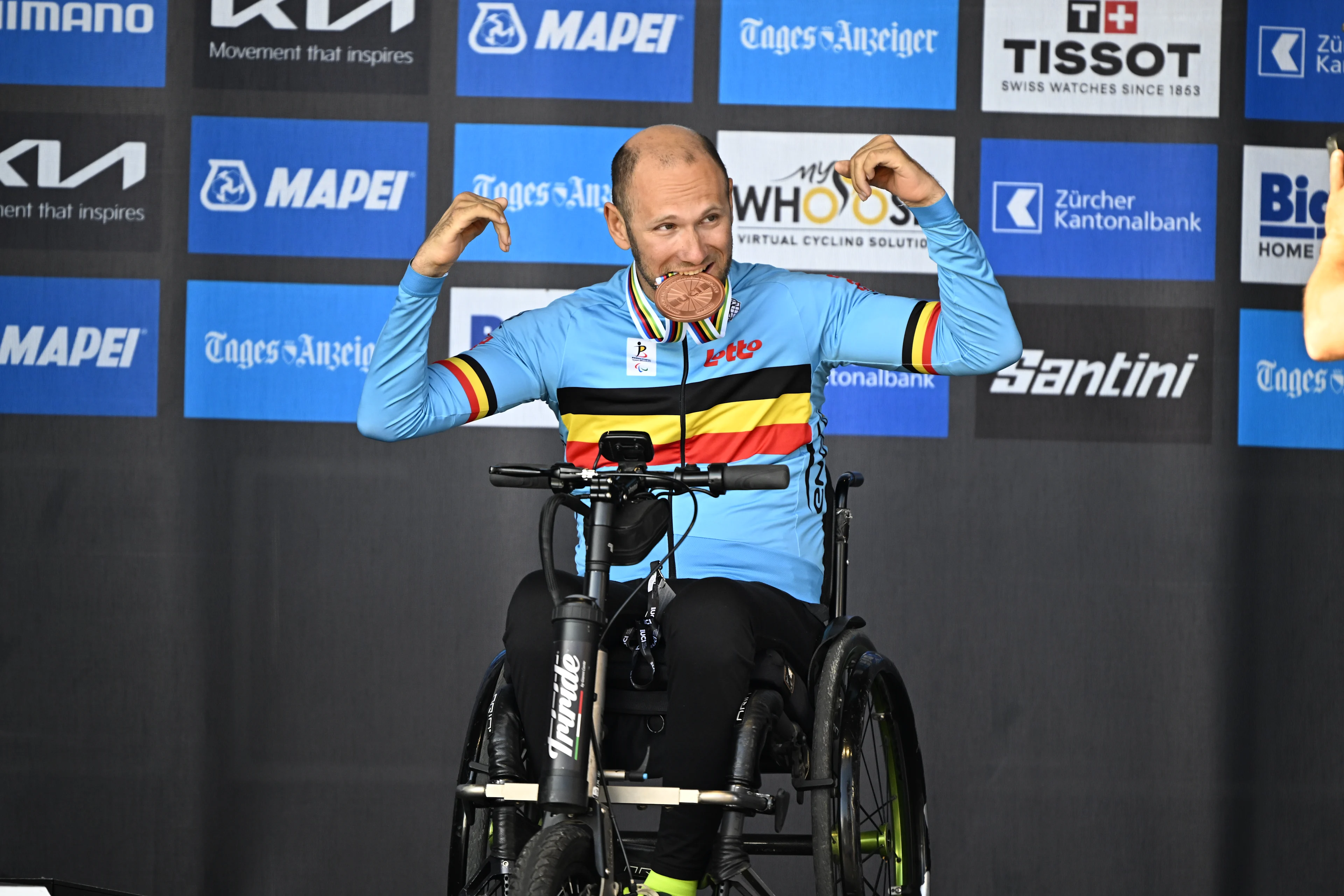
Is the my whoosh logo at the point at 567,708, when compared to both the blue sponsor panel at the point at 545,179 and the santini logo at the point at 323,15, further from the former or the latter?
the santini logo at the point at 323,15

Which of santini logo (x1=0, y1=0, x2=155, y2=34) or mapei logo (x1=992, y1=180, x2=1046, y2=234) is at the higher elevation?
santini logo (x1=0, y1=0, x2=155, y2=34)

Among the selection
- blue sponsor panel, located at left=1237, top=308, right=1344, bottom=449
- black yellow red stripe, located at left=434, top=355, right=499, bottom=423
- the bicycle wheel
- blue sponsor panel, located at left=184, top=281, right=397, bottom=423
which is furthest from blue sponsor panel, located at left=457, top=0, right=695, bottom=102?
the bicycle wheel

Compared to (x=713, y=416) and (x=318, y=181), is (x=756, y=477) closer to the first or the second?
(x=713, y=416)

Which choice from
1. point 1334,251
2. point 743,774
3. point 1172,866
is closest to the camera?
point 1334,251

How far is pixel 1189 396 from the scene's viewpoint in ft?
10.2

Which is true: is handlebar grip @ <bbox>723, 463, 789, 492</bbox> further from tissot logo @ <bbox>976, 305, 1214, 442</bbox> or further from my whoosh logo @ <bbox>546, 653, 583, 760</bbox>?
tissot logo @ <bbox>976, 305, 1214, 442</bbox>

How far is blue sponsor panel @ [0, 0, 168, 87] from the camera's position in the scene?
3.12 meters

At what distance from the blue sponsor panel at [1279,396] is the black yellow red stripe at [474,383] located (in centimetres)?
189

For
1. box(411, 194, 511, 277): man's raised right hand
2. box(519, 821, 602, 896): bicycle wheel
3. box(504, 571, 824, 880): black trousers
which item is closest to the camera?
box(519, 821, 602, 896): bicycle wheel

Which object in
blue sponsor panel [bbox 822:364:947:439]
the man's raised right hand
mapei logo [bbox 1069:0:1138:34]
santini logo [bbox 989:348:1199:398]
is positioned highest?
mapei logo [bbox 1069:0:1138:34]

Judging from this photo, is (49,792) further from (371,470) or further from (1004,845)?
(1004,845)

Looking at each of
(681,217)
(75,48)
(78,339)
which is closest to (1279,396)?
(681,217)

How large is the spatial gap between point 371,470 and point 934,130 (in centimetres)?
153

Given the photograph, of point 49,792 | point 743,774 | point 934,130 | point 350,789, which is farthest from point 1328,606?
point 49,792
